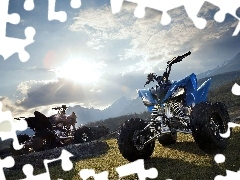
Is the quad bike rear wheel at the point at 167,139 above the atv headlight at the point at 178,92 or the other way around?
the other way around

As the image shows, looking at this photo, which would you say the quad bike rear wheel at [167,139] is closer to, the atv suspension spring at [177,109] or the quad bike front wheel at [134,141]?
the quad bike front wheel at [134,141]

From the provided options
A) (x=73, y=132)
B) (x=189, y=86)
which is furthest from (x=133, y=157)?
(x=73, y=132)

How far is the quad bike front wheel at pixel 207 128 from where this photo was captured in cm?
724

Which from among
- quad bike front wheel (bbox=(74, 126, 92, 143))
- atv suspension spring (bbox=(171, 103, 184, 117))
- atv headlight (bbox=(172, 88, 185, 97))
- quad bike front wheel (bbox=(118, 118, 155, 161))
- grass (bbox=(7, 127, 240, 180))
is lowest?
quad bike front wheel (bbox=(74, 126, 92, 143))

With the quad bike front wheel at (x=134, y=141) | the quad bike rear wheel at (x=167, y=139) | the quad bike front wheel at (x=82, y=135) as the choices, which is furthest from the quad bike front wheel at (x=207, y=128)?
the quad bike front wheel at (x=82, y=135)

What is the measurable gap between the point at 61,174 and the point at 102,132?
13753 millimetres

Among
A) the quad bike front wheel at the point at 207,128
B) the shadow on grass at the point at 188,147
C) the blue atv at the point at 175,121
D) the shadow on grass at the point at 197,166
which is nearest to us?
the shadow on grass at the point at 197,166

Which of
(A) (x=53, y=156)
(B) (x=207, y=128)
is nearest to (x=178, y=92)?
(B) (x=207, y=128)

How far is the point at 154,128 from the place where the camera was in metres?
8.31

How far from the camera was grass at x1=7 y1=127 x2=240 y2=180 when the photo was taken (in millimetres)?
6431

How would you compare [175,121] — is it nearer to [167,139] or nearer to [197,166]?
[197,166]

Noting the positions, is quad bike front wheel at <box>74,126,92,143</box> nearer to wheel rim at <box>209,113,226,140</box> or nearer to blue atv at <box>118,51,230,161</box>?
blue atv at <box>118,51,230,161</box>

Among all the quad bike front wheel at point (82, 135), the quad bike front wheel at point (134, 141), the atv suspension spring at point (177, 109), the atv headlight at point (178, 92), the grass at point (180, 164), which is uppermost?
the atv headlight at point (178, 92)

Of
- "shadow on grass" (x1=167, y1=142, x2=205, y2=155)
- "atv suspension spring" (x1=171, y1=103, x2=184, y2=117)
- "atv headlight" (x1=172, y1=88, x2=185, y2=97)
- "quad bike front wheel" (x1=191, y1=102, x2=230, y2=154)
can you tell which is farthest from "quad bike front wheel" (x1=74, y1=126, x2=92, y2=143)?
"quad bike front wheel" (x1=191, y1=102, x2=230, y2=154)
